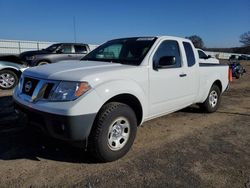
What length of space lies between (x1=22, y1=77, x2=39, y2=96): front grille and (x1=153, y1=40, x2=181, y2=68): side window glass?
1.90 m

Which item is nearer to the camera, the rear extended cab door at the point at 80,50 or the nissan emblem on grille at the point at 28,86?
the nissan emblem on grille at the point at 28,86

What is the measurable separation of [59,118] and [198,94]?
344 centimetres

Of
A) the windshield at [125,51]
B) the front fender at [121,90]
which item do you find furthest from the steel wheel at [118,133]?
the windshield at [125,51]

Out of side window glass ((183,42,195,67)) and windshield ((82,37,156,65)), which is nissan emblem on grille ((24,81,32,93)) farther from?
side window glass ((183,42,195,67))

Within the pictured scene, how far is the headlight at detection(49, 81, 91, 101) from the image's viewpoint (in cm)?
331

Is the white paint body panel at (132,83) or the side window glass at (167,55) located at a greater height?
the side window glass at (167,55)

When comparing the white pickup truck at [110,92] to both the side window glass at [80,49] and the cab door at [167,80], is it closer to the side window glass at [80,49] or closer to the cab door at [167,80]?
the cab door at [167,80]

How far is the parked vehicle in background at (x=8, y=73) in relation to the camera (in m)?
9.17

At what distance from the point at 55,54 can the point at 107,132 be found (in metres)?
10.8

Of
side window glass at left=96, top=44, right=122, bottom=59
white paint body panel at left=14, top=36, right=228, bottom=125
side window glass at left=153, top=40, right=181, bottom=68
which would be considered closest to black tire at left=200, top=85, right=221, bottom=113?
white paint body panel at left=14, top=36, right=228, bottom=125

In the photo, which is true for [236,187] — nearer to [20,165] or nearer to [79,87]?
[79,87]

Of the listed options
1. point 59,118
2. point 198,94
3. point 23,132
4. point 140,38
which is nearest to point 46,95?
point 59,118

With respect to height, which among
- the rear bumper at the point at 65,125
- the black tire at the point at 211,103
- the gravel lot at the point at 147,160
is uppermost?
the rear bumper at the point at 65,125

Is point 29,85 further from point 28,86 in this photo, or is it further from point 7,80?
point 7,80
